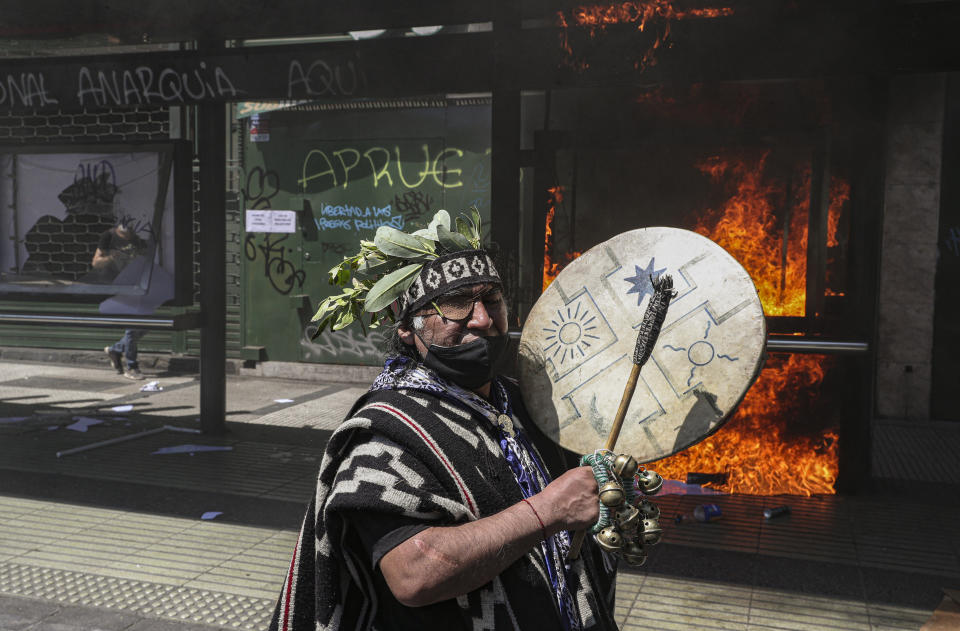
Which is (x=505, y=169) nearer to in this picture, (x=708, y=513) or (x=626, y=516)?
(x=708, y=513)

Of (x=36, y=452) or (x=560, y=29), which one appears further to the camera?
(x=36, y=452)

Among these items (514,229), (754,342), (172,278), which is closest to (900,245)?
(514,229)

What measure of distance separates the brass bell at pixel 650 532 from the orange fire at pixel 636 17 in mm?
3281

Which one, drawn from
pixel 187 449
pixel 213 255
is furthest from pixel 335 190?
pixel 187 449

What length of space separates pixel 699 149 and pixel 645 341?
426 centimetres

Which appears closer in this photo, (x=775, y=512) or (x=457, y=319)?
(x=457, y=319)

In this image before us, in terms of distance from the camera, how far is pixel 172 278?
7.23 metres

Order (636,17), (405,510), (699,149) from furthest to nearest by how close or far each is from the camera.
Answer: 1. (699,149)
2. (636,17)
3. (405,510)

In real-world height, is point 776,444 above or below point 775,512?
above

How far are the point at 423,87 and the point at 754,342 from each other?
363 centimetres

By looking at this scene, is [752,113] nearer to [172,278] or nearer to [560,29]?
[560,29]

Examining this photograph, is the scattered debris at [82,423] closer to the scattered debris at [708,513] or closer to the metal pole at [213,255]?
the metal pole at [213,255]

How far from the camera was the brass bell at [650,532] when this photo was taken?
69.7 inches

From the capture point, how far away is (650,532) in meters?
1.77
